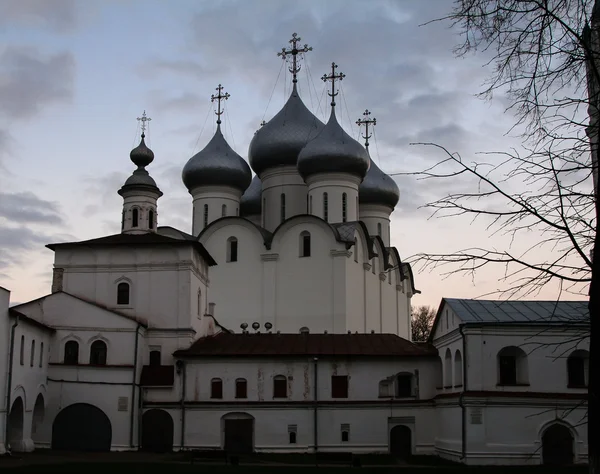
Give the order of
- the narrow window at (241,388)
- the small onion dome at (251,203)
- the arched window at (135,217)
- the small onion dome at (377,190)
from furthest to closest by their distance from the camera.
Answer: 1. the small onion dome at (377,190)
2. the small onion dome at (251,203)
3. the arched window at (135,217)
4. the narrow window at (241,388)

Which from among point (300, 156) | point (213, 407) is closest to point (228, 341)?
point (213, 407)

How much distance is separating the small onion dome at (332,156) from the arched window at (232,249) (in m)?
4.95

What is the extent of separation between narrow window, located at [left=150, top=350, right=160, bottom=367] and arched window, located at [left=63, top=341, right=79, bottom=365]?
9.02 feet

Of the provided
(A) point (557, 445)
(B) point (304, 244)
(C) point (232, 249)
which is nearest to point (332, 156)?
(B) point (304, 244)

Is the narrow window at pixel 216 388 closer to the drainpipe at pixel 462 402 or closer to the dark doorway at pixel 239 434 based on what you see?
the dark doorway at pixel 239 434


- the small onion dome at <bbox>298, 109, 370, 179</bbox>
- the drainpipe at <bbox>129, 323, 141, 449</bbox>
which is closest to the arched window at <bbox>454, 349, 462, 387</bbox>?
the drainpipe at <bbox>129, 323, 141, 449</bbox>

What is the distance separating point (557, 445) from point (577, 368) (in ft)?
8.44

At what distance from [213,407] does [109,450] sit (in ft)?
12.4

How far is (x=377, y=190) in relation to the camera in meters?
49.7

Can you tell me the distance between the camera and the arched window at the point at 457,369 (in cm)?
2664

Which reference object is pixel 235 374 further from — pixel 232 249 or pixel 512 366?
pixel 232 249

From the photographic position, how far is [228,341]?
103 ft

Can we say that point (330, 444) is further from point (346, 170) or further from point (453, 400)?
point (346, 170)

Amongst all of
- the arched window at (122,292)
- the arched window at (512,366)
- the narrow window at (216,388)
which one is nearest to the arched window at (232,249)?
the arched window at (122,292)
